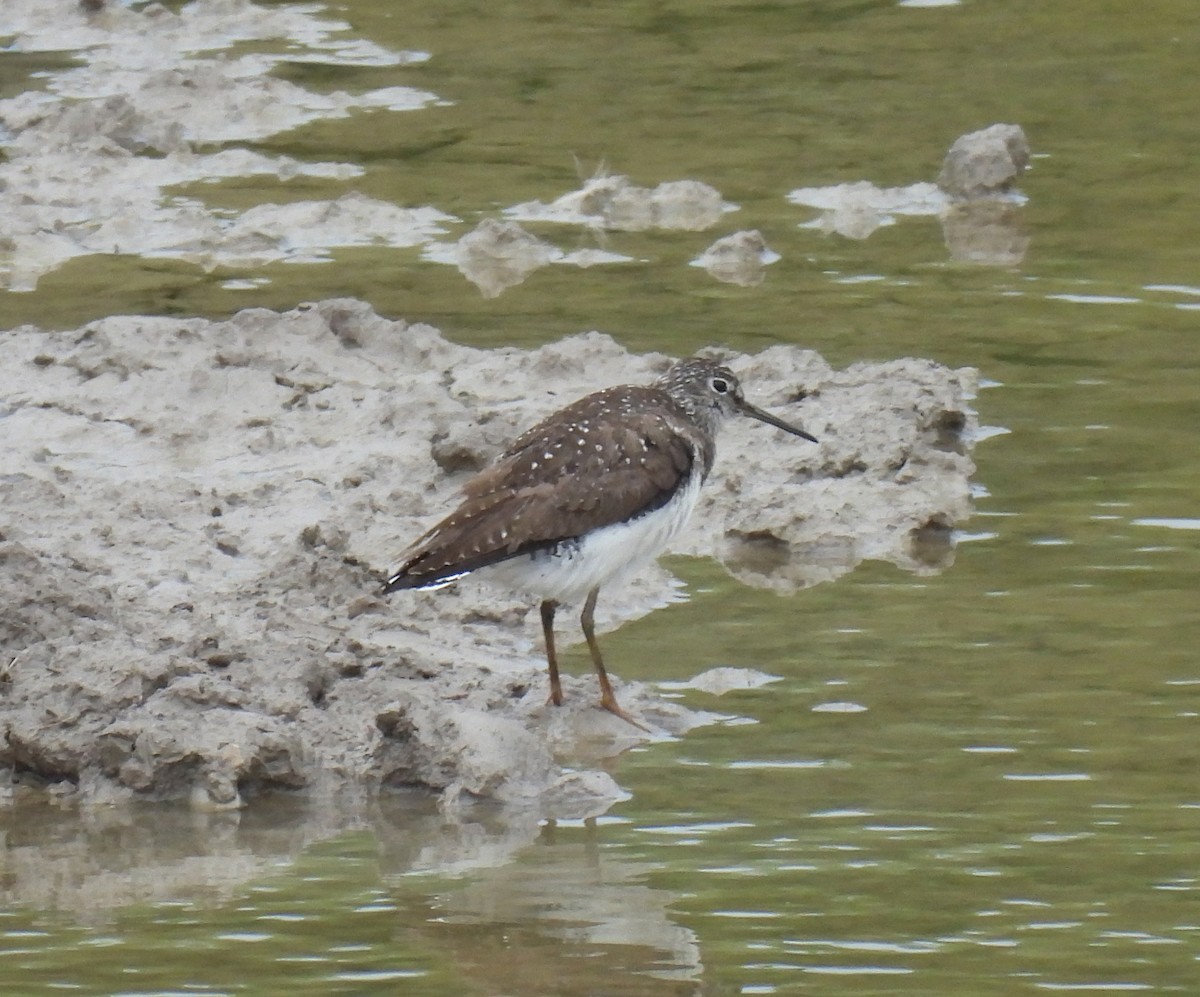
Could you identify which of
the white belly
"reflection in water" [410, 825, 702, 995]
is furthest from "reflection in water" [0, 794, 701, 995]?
the white belly

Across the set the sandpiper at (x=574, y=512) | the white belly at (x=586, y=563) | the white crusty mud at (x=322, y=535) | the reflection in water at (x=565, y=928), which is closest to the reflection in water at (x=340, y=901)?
the reflection in water at (x=565, y=928)

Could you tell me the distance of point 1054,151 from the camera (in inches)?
619

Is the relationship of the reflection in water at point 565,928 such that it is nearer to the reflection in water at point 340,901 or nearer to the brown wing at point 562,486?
the reflection in water at point 340,901

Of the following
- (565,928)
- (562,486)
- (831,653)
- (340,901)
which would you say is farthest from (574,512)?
(565,928)

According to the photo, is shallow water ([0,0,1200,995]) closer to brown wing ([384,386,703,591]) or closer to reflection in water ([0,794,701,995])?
reflection in water ([0,794,701,995])

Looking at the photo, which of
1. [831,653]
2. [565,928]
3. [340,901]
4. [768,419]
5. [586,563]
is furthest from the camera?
[768,419]

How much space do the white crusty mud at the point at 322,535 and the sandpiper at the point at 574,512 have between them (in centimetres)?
30

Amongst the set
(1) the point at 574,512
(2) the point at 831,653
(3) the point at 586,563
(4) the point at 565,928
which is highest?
(1) the point at 574,512

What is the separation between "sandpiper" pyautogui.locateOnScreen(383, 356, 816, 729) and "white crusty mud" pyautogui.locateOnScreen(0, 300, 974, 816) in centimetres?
30

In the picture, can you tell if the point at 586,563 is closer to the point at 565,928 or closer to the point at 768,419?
the point at 768,419

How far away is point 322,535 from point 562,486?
3.32ft

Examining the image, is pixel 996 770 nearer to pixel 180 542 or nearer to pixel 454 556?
pixel 454 556

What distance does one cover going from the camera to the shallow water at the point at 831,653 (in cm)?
650

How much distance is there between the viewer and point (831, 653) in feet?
29.3
